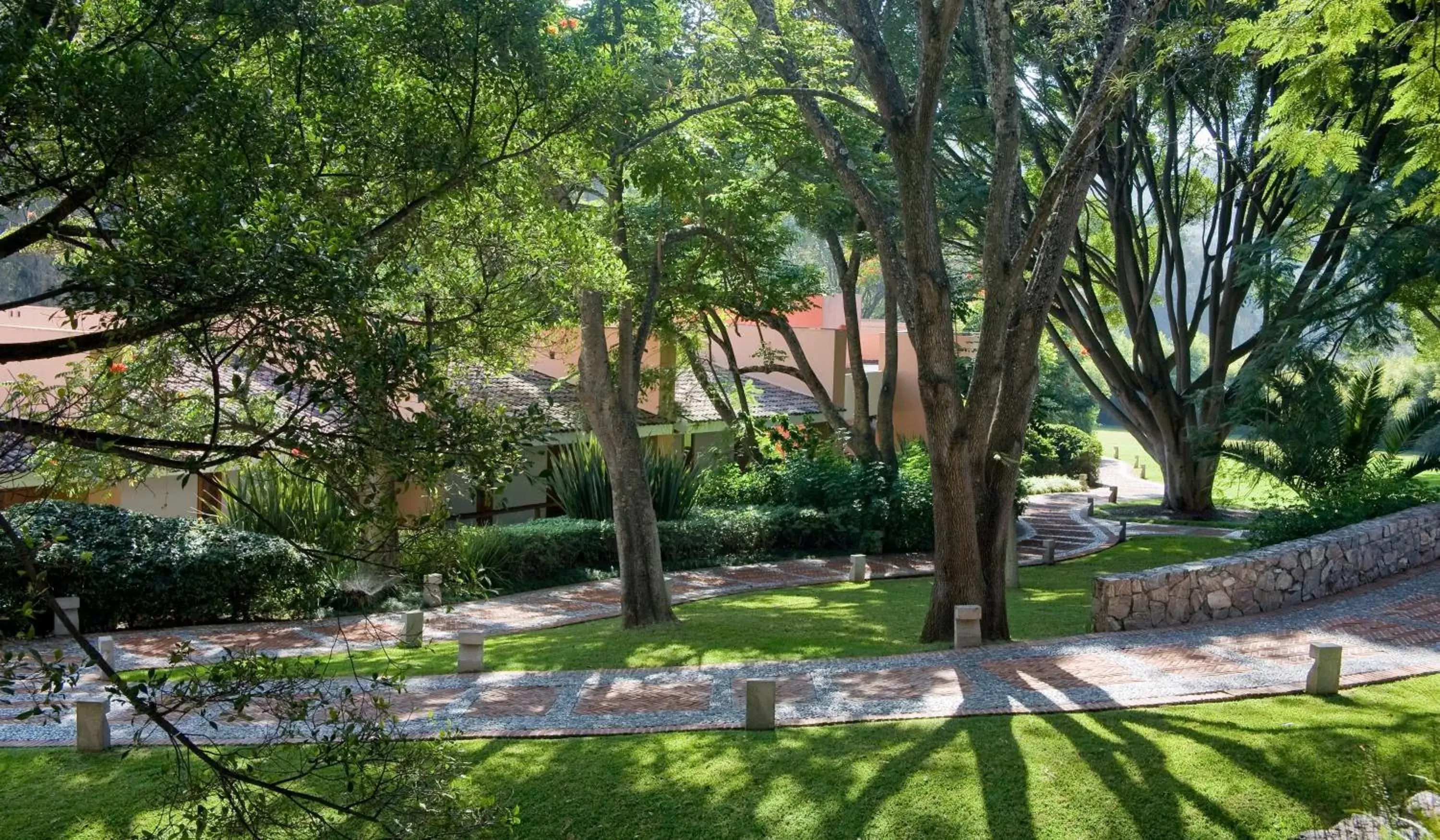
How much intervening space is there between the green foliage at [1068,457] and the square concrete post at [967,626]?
27125 millimetres

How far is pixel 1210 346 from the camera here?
26.1 metres

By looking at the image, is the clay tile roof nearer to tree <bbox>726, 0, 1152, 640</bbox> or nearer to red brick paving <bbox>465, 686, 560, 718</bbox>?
tree <bbox>726, 0, 1152, 640</bbox>

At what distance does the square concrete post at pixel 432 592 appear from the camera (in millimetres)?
7525

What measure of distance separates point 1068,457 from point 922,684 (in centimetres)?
3199

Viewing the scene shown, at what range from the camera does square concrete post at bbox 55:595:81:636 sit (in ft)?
43.8

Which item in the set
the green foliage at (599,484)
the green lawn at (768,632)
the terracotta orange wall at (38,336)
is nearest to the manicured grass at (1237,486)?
the green lawn at (768,632)

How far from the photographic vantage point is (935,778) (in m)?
7.96

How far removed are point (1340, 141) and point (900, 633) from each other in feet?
23.0

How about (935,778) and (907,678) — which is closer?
(935,778)

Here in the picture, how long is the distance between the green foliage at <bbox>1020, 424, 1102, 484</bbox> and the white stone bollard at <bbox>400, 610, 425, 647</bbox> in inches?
1110

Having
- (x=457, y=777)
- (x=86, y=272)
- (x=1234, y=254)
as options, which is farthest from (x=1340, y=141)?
(x=1234, y=254)

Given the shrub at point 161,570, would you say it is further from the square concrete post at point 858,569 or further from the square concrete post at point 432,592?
the square concrete post at point 858,569

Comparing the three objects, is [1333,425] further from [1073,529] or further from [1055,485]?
[1055,485]

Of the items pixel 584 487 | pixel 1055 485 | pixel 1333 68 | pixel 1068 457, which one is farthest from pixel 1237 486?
pixel 1333 68
